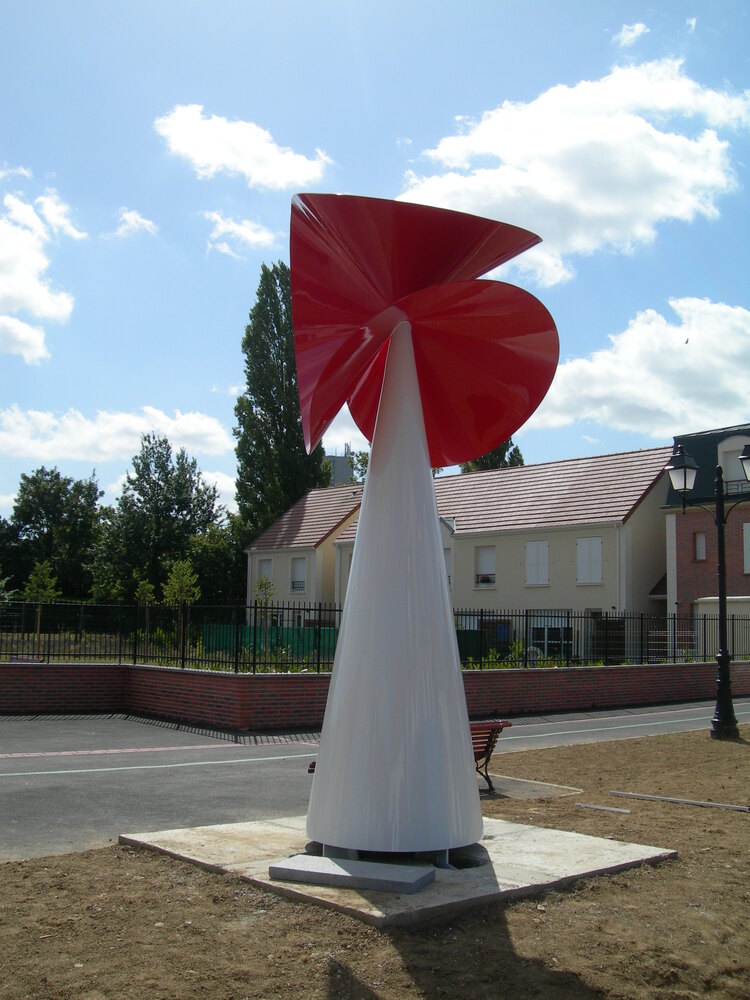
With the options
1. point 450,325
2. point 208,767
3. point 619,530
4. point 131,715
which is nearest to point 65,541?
point 619,530

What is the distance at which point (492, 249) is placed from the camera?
21.2 feet

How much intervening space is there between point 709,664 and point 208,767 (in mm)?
16645

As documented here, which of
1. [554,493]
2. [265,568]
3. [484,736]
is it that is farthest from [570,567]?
[484,736]

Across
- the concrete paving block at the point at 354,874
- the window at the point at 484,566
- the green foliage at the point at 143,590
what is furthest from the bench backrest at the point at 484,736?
the window at the point at 484,566

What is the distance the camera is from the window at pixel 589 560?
31.2m

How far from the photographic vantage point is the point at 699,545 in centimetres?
3105

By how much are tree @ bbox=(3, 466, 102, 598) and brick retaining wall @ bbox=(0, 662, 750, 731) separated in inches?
1588

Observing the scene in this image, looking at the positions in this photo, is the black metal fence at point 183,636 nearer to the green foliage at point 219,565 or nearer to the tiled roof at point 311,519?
the tiled roof at point 311,519

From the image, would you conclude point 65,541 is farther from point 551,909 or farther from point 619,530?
point 551,909

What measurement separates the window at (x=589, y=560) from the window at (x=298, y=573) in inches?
519

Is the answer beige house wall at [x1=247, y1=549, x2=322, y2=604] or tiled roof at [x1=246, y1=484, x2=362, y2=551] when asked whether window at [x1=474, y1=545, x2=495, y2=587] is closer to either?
tiled roof at [x1=246, y1=484, x2=362, y2=551]

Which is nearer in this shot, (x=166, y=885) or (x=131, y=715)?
(x=166, y=885)

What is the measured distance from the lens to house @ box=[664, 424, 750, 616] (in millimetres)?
30125

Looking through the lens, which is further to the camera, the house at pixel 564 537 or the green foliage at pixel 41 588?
the green foliage at pixel 41 588
